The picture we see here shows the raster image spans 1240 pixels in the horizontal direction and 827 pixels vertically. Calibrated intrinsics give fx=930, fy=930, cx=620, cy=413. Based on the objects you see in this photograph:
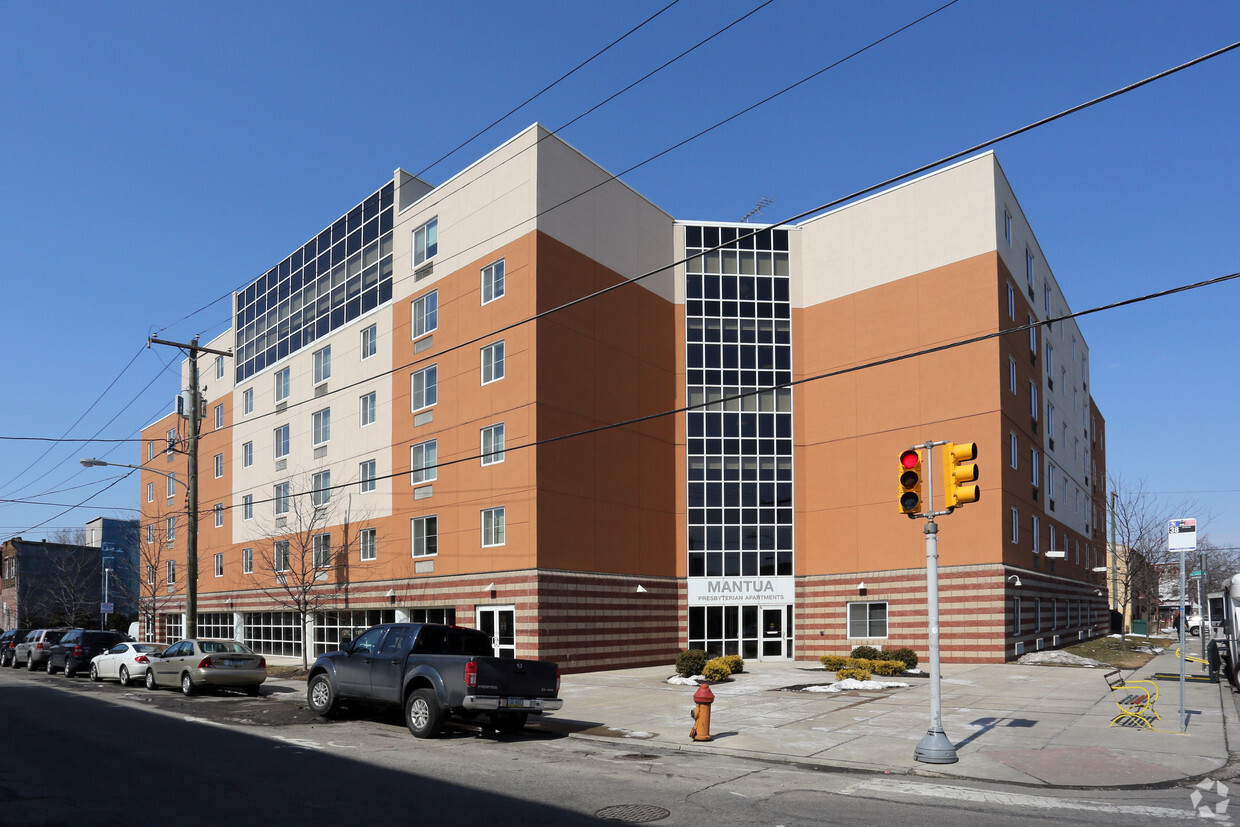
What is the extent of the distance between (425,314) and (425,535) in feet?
26.9

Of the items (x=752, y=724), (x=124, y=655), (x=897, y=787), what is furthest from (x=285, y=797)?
(x=124, y=655)

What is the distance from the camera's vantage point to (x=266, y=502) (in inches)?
1750

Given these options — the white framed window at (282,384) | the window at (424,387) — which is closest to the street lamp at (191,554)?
the window at (424,387)

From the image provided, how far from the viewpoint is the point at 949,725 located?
16.6 metres

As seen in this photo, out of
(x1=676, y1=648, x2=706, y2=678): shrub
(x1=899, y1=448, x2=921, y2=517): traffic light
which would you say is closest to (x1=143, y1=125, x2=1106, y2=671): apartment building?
(x1=676, y1=648, x2=706, y2=678): shrub

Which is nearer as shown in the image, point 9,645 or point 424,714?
point 424,714

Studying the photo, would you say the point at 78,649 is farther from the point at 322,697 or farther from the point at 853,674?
the point at 853,674

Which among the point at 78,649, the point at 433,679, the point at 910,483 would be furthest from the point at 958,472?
the point at 78,649

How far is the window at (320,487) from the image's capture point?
130 feet

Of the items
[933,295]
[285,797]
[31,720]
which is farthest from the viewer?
[933,295]

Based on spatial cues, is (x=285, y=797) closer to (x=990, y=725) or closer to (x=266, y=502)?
(x=990, y=725)

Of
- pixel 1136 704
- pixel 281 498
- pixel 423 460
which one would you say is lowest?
pixel 1136 704

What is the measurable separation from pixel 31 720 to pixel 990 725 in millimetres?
18172

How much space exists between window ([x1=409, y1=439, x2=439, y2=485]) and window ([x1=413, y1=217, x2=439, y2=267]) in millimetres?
6999
